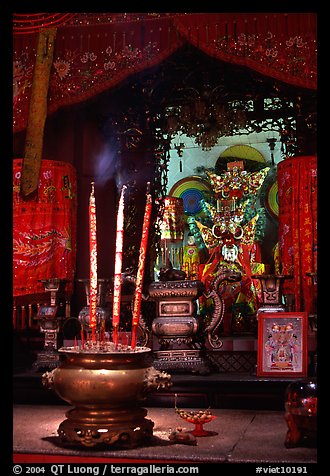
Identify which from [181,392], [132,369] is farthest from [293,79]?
[132,369]

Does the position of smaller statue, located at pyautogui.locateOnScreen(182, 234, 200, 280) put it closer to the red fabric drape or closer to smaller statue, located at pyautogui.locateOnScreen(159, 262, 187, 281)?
smaller statue, located at pyautogui.locateOnScreen(159, 262, 187, 281)

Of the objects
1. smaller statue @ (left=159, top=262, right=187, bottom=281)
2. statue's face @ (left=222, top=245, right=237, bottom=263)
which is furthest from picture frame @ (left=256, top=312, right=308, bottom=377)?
statue's face @ (left=222, top=245, right=237, bottom=263)

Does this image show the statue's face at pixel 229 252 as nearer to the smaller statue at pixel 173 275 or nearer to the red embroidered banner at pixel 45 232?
the red embroidered banner at pixel 45 232

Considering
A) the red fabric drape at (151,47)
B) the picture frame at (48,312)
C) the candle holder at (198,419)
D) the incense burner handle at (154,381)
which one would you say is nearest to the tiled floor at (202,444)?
the candle holder at (198,419)

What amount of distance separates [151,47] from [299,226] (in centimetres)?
191

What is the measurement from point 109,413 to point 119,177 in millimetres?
3806

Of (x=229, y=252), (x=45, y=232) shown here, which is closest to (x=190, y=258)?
(x=229, y=252)

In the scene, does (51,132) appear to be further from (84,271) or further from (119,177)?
(84,271)

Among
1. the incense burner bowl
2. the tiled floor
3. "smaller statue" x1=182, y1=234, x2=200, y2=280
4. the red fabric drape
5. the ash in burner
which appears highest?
the red fabric drape

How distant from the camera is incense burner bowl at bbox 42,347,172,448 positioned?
9.27ft

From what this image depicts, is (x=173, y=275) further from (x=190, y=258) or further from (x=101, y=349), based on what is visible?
(x=190, y=258)

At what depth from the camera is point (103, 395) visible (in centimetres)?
283

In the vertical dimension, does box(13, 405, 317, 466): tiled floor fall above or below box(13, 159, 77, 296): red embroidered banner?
below

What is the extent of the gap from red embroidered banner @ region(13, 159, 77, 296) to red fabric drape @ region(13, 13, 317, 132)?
578 millimetres
